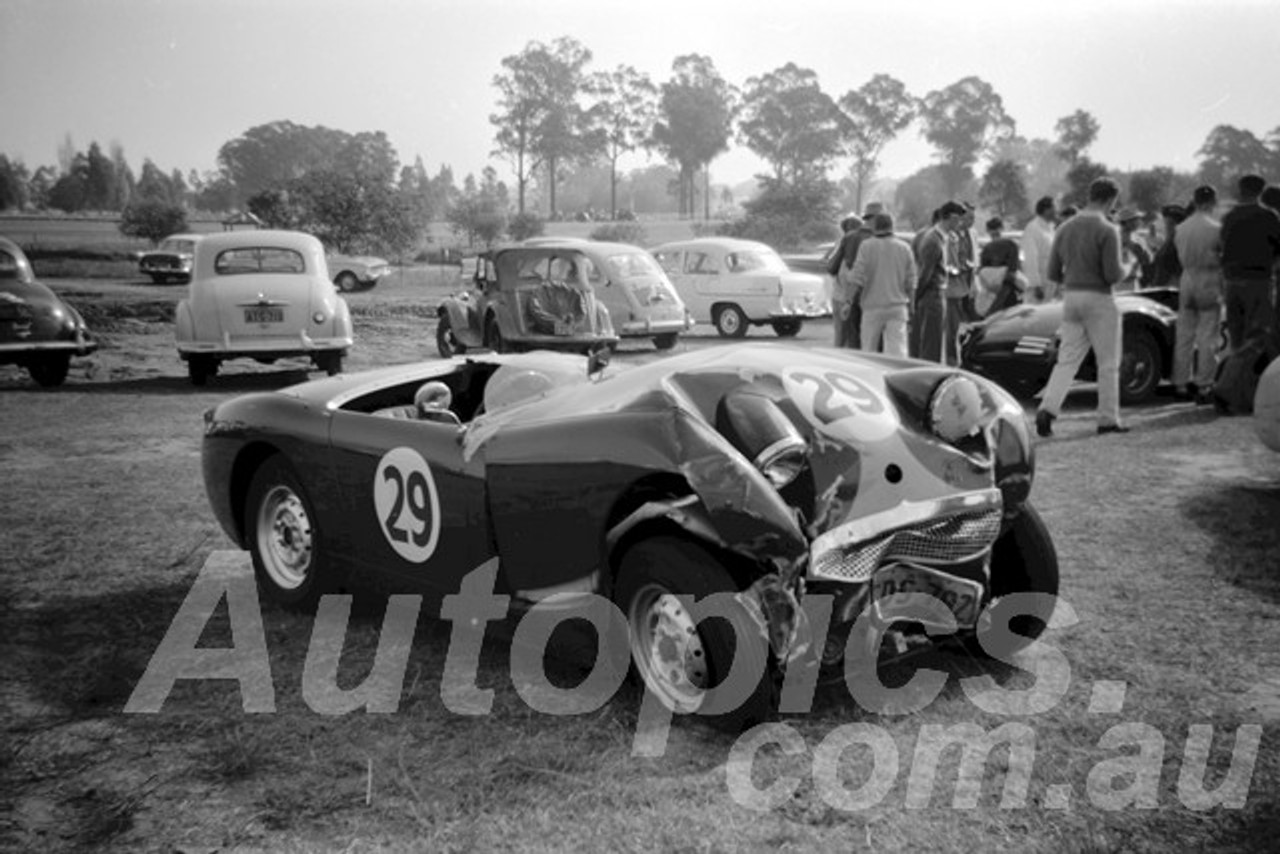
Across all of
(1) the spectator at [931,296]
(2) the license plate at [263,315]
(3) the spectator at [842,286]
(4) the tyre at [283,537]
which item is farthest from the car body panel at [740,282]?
(4) the tyre at [283,537]

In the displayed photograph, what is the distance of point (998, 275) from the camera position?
43.7 feet

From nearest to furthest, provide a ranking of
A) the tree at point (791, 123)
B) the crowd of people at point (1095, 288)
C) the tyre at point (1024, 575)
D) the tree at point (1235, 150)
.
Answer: the tyre at point (1024, 575) → the crowd of people at point (1095, 288) → the tree at point (1235, 150) → the tree at point (791, 123)

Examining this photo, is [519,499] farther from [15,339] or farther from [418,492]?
[15,339]


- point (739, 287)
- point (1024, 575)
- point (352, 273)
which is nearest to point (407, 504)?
point (1024, 575)

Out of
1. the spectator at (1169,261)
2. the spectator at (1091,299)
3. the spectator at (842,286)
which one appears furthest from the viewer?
the spectator at (1169,261)

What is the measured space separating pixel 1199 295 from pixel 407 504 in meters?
7.64

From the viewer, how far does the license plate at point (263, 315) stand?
506 inches

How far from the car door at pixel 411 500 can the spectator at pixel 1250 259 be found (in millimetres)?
7285

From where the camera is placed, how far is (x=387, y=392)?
16.6 ft

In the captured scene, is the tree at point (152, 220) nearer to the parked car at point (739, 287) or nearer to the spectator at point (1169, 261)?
the parked car at point (739, 287)

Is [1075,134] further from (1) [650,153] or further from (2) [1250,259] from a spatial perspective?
(2) [1250,259]

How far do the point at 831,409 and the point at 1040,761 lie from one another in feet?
3.81

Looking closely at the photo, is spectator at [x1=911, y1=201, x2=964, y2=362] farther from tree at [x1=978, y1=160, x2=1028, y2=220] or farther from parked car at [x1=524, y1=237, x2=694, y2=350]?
tree at [x1=978, y1=160, x2=1028, y2=220]

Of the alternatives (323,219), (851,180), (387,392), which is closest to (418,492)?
(387,392)
